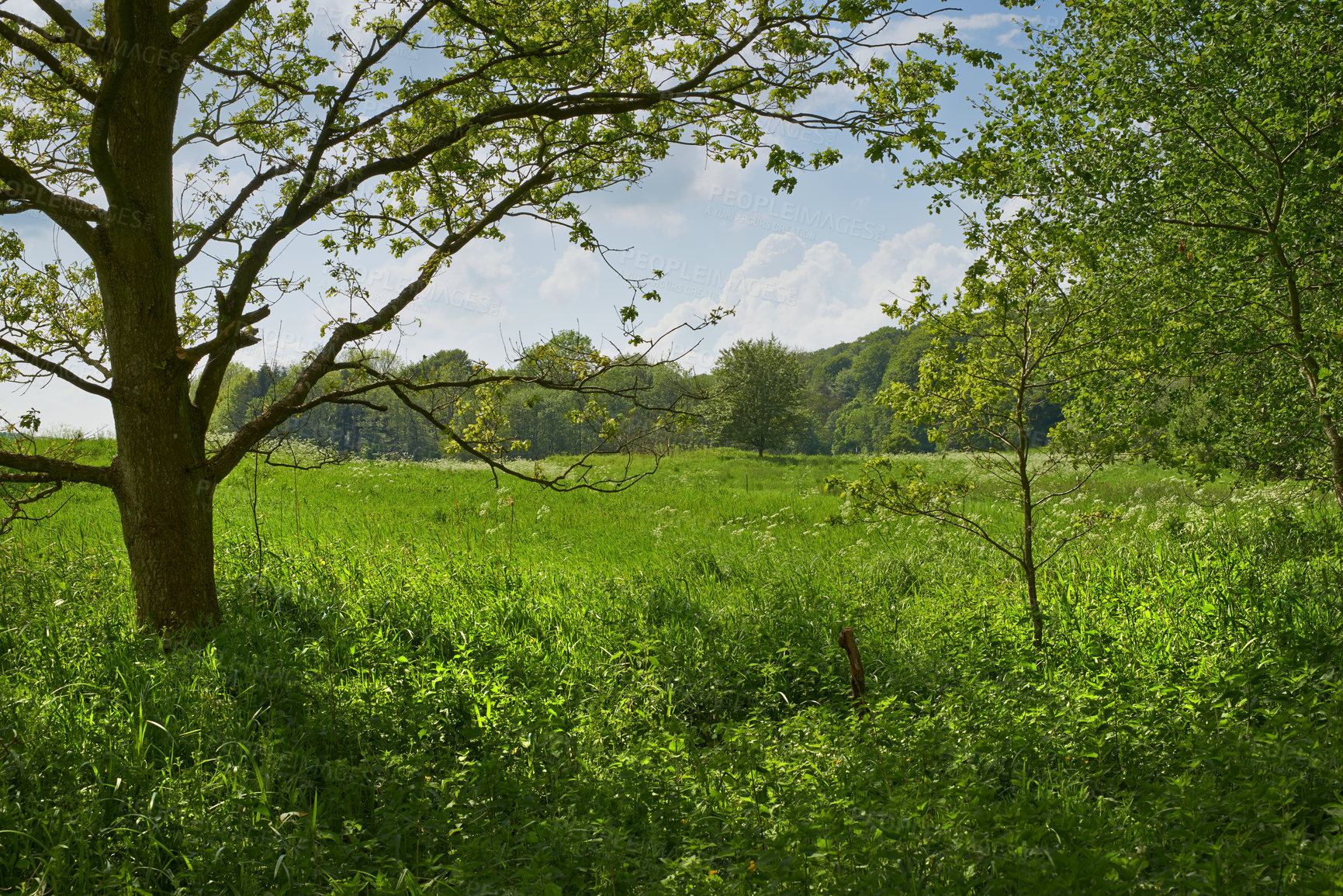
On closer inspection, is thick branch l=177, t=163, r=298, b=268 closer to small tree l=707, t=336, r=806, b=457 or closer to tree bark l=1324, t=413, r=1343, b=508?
tree bark l=1324, t=413, r=1343, b=508

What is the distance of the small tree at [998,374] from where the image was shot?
637 cm

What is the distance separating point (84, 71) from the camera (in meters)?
7.53

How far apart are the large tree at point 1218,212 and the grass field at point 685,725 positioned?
1.61 metres

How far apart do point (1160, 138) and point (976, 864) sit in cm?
895

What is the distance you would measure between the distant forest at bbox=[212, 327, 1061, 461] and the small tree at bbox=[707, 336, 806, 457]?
1988mm

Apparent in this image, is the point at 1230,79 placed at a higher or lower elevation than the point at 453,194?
higher

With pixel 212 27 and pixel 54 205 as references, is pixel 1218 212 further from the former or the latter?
pixel 54 205

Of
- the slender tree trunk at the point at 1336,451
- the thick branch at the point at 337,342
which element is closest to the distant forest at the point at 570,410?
the thick branch at the point at 337,342

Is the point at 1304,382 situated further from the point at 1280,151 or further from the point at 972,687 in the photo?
the point at 972,687

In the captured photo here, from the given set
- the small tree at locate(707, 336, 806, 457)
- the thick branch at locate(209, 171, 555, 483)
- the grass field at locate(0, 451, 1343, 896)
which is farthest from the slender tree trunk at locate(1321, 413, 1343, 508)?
the small tree at locate(707, 336, 806, 457)

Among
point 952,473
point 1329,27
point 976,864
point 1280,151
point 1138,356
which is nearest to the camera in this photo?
point 976,864

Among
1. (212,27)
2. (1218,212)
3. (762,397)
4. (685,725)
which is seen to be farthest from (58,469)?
(762,397)

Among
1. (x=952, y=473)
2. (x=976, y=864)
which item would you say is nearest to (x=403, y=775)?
(x=976, y=864)

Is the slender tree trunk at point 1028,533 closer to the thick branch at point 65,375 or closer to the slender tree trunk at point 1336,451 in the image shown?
the slender tree trunk at point 1336,451
